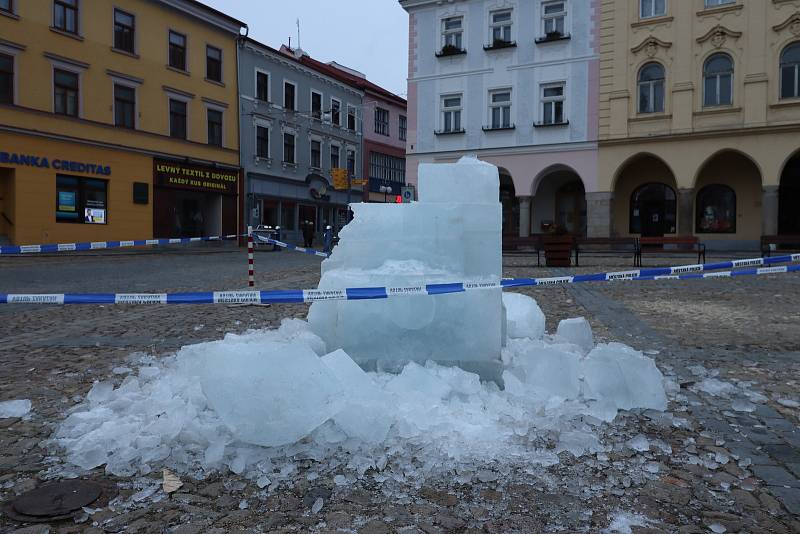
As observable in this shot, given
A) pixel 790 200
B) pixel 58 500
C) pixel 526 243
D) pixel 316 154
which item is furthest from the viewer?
pixel 316 154

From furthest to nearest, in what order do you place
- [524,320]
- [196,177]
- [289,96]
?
[289,96] < [196,177] < [524,320]

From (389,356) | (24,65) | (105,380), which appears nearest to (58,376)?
(105,380)

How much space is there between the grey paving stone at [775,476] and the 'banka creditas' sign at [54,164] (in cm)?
2360

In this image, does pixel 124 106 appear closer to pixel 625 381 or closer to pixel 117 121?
pixel 117 121

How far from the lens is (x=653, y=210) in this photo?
2430cm

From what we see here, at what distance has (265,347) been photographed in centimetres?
333

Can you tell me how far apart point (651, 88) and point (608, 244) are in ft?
26.4

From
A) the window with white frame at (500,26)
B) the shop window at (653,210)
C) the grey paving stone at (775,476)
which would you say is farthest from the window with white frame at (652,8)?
the grey paving stone at (775,476)

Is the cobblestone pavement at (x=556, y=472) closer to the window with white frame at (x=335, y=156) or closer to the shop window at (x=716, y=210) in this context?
the shop window at (x=716, y=210)

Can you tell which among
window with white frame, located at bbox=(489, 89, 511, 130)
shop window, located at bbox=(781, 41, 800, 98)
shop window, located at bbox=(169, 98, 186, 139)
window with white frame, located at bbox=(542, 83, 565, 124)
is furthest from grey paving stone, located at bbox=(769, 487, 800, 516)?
shop window, located at bbox=(169, 98, 186, 139)

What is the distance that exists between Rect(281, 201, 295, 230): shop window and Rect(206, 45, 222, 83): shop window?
295 inches

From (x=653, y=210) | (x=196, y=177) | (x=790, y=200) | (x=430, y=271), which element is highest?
(x=196, y=177)

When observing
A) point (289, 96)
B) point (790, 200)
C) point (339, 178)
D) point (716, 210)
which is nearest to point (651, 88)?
point (716, 210)

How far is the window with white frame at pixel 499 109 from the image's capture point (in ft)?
81.9
